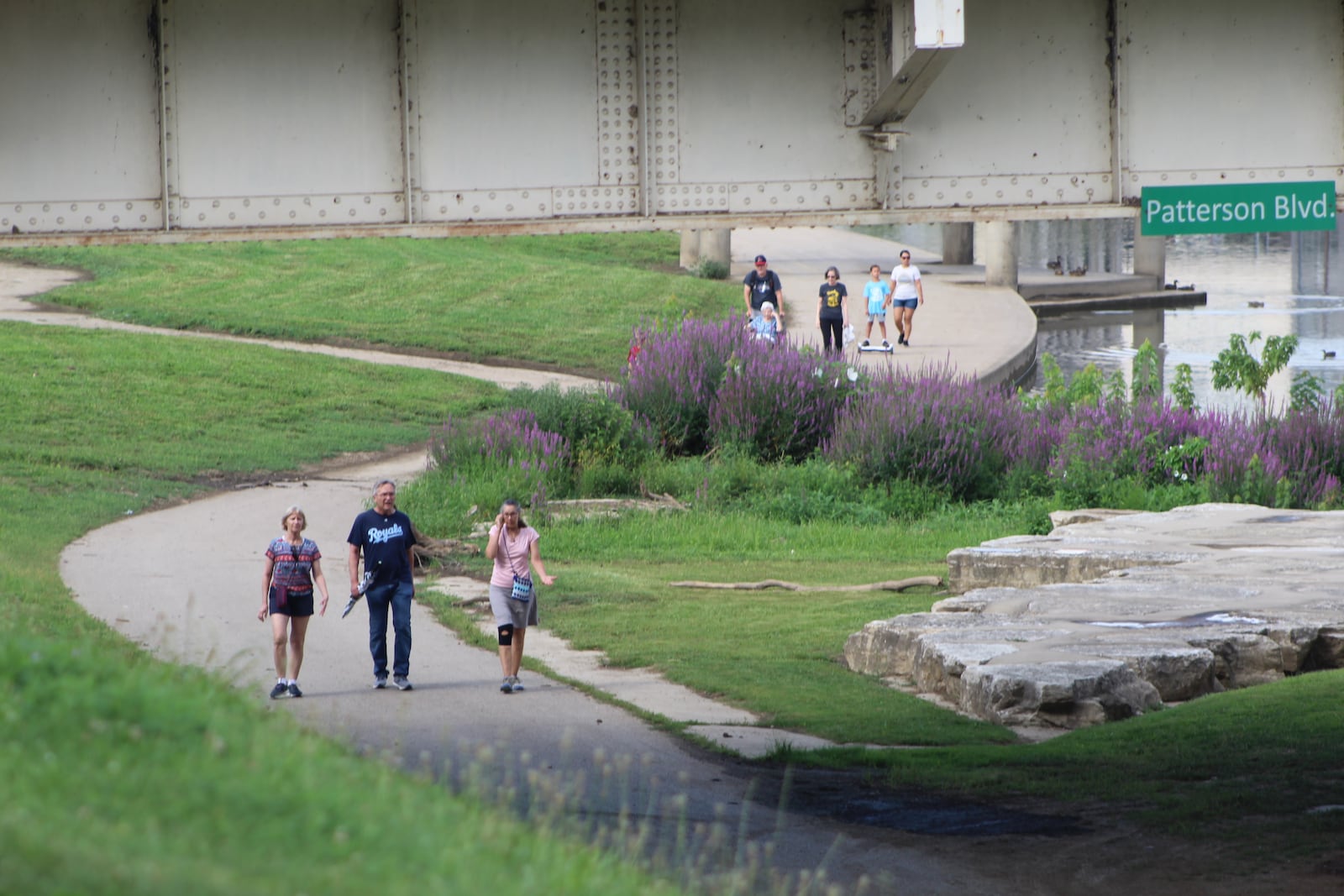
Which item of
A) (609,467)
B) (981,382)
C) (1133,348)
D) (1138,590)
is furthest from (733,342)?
(1133,348)

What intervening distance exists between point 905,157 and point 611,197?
2.09 m

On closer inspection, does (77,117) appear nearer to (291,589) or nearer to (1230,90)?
(291,589)

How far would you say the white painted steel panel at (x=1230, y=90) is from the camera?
11141 millimetres

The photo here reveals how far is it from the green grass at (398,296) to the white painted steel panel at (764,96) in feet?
58.7

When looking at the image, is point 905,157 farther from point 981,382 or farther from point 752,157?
point 981,382

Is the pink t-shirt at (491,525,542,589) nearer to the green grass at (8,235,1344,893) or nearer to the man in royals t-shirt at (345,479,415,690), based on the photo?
the man in royals t-shirt at (345,479,415,690)

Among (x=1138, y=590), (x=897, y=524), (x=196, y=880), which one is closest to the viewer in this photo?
(x=196, y=880)

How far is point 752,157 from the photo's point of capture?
442 inches

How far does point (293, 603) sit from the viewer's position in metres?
11.3

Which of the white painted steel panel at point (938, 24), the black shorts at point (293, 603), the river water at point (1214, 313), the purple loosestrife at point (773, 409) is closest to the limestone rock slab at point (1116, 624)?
the white painted steel panel at point (938, 24)

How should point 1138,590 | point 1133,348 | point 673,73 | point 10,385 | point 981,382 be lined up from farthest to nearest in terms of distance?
point 1133,348 < point 981,382 < point 10,385 < point 1138,590 < point 673,73

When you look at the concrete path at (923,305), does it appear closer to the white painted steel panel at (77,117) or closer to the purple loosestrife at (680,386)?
the purple loosestrife at (680,386)

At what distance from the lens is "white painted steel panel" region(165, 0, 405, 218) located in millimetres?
10820

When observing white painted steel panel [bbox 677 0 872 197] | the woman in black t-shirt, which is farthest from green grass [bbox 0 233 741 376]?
white painted steel panel [bbox 677 0 872 197]
